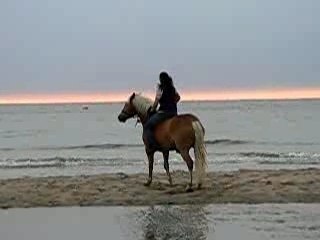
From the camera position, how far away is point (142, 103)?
46.0ft

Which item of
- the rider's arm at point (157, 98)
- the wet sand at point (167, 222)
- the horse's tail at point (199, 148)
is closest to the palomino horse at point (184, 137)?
the horse's tail at point (199, 148)

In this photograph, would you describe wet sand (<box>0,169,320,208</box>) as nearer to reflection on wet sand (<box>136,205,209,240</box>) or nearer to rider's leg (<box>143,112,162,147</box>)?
reflection on wet sand (<box>136,205,209,240</box>)

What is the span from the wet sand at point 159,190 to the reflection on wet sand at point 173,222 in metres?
0.83

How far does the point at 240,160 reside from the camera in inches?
966

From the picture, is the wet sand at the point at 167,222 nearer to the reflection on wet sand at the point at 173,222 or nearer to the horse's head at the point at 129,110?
the reflection on wet sand at the point at 173,222

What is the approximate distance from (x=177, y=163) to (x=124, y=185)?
28.1 feet

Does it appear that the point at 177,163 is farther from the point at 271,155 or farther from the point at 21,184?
the point at 21,184

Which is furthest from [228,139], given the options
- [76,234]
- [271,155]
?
[76,234]

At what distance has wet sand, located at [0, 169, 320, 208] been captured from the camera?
41.8ft

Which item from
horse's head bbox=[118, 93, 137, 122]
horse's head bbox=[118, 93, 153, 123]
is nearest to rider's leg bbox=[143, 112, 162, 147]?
horse's head bbox=[118, 93, 153, 123]

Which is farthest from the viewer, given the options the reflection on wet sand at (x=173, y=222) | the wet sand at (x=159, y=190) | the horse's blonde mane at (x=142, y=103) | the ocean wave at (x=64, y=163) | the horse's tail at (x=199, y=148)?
the ocean wave at (x=64, y=163)

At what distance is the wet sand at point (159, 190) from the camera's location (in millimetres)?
12750

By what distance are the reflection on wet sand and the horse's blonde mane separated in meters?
2.53

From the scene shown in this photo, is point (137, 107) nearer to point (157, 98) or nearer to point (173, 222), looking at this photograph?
point (157, 98)
